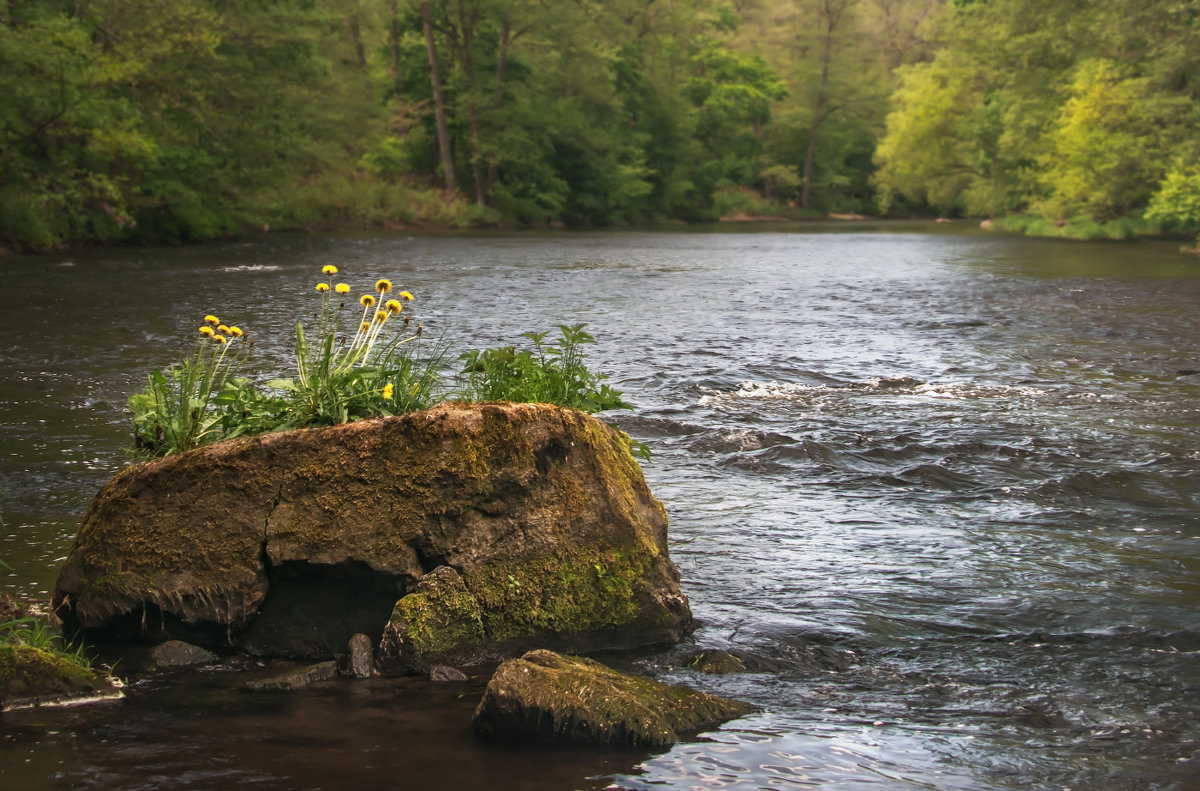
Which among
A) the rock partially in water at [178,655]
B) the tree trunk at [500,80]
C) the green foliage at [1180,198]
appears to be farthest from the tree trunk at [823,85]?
the rock partially in water at [178,655]

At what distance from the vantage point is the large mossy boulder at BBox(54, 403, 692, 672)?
18.0ft

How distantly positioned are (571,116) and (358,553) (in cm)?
5569

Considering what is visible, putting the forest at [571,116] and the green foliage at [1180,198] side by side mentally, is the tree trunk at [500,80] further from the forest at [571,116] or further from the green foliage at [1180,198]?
the green foliage at [1180,198]

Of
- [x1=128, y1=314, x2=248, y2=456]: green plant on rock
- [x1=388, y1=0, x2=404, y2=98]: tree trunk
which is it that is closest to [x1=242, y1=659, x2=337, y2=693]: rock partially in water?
[x1=128, y1=314, x2=248, y2=456]: green plant on rock

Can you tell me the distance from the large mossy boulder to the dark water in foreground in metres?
0.34

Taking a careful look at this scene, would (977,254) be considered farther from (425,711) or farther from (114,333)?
(425,711)

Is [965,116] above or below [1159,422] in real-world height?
above

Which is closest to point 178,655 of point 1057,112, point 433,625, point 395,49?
point 433,625

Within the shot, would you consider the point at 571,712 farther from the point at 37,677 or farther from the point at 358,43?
the point at 358,43

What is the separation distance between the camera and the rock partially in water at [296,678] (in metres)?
5.13

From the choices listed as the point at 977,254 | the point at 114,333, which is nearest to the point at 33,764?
the point at 114,333

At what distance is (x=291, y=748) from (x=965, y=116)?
6653cm

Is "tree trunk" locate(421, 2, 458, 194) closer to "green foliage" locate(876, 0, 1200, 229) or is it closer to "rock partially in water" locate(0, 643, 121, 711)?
"green foliage" locate(876, 0, 1200, 229)

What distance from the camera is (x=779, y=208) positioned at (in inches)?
3127
